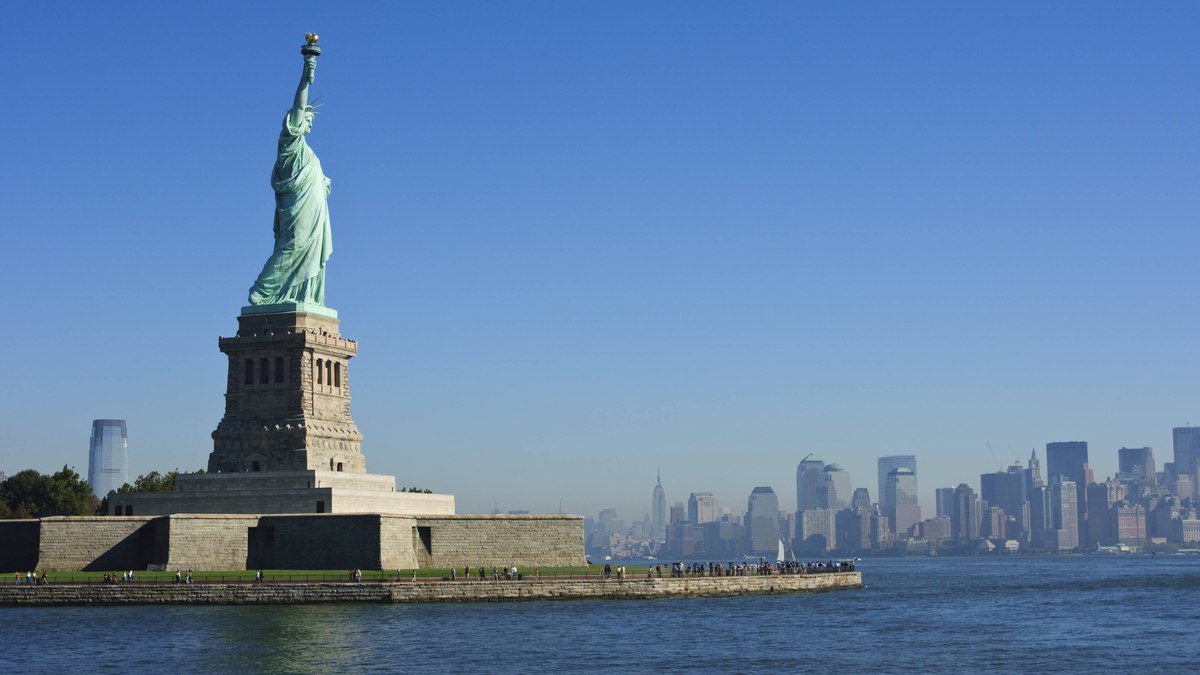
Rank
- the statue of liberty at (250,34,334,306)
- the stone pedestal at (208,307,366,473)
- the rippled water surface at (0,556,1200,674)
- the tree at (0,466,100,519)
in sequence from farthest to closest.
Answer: the tree at (0,466,100,519) → the statue of liberty at (250,34,334,306) → the stone pedestal at (208,307,366,473) → the rippled water surface at (0,556,1200,674)

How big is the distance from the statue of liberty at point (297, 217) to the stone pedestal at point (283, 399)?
1.30 m

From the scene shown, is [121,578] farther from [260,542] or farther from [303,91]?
[303,91]

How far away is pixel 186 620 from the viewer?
205 feet

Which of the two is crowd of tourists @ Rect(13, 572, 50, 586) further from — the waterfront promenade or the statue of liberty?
the statue of liberty

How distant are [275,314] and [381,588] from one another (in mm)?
18634

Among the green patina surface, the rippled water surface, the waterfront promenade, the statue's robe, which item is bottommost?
the rippled water surface

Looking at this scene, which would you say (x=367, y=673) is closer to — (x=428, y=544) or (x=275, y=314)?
(x=428, y=544)

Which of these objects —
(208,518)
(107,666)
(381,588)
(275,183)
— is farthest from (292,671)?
(275,183)

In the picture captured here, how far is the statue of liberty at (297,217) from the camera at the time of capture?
83.1 metres

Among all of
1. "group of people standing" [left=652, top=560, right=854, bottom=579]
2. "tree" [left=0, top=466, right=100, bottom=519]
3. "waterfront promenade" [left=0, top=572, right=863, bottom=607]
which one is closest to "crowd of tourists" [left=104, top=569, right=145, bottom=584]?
"waterfront promenade" [left=0, top=572, right=863, bottom=607]

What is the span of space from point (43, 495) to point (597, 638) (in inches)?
2072

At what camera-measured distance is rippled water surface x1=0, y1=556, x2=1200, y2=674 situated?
51.2 meters

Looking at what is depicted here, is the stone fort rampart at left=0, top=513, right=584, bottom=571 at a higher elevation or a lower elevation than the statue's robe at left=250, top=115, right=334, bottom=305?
lower

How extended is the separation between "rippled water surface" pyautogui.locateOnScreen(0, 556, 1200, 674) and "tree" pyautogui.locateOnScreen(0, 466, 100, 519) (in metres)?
30.2
